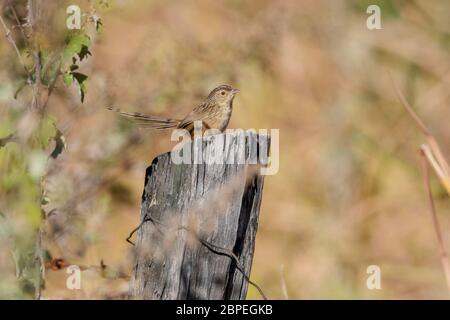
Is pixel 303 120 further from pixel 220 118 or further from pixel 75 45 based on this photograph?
pixel 75 45

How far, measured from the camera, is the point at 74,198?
22.0 ft

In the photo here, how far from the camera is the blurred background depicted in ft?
23.7

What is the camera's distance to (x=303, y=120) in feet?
28.3

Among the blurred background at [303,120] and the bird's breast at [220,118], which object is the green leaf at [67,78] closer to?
the bird's breast at [220,118]

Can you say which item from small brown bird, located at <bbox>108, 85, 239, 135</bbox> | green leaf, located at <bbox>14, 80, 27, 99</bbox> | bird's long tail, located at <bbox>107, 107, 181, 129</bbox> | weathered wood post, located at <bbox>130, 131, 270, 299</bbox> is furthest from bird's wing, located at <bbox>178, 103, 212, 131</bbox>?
weathered wood post, located at <bbox>130, 131, 270, 299</bbox>

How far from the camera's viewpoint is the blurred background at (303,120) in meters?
7.23

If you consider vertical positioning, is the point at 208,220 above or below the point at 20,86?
below

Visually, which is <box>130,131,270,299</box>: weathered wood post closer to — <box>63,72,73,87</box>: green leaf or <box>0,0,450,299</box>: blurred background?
<box>63,72,73,87</box>: green leaf

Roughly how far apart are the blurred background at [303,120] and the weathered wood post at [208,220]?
300cm

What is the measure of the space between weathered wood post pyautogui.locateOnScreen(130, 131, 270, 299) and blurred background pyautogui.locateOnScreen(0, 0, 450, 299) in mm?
2997

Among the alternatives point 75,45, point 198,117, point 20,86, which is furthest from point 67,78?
point 198,117

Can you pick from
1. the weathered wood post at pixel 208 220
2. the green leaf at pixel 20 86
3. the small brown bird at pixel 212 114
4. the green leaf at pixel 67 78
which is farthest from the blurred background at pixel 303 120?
the weathered wood post at pixel 208 220

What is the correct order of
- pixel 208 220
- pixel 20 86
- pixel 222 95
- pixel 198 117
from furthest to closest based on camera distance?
pixel 222 95 → pixel 198 117 → pixel 20 86 → pixel 208 220

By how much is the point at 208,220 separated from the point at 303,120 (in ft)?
17.3
